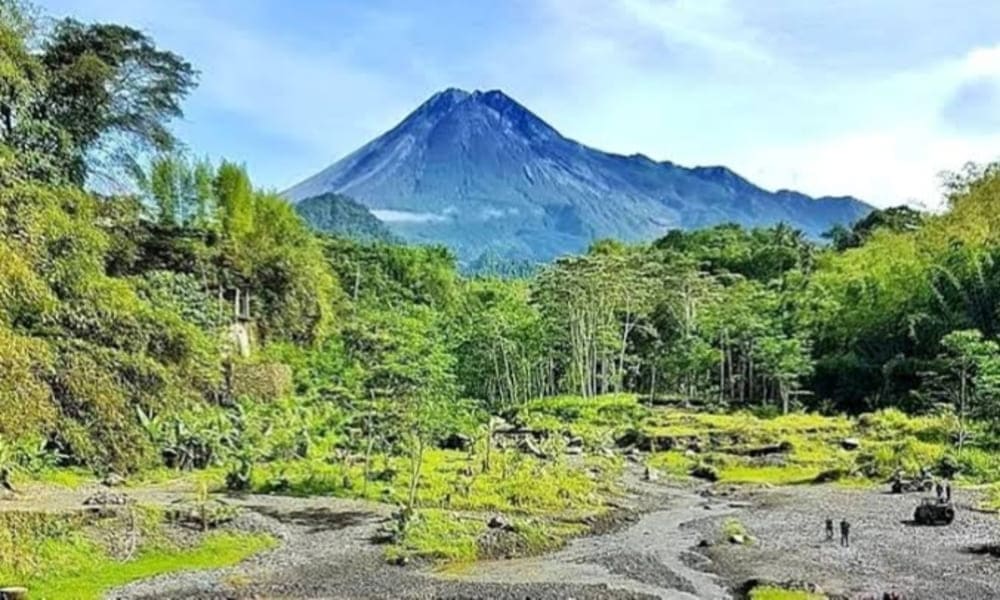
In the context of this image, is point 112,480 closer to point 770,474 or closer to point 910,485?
point 770,474

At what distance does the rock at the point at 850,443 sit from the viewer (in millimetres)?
38750

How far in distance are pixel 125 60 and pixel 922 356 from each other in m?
38.0

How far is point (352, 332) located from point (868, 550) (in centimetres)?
2350

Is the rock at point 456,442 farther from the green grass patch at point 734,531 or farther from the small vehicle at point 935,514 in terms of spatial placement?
the small vehicle at point 935,514

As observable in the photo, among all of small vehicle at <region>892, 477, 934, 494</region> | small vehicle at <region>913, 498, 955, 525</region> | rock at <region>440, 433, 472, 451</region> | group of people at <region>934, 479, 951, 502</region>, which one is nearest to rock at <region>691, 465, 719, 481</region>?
small vehicle at <region>892, 477, 934, 494</region>

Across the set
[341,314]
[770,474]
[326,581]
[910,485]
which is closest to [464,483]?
[326,581]

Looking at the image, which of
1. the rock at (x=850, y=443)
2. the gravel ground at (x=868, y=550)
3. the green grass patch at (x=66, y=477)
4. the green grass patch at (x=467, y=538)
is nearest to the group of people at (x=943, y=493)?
the gravel ground at (x=868, y=550)

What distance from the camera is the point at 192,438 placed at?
110 feet

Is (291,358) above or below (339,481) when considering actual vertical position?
above

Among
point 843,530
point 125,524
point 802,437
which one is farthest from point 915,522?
point 125,524

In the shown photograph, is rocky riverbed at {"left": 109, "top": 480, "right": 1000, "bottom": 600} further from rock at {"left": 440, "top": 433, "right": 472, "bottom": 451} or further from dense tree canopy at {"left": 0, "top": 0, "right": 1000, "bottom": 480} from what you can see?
rock at {"left": 440, "top": 433, "right": 472, "bottom": 451}

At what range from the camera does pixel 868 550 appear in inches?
892

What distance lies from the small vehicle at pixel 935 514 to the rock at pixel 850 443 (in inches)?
500

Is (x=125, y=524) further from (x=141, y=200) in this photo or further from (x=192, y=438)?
(x=141, y=200)
